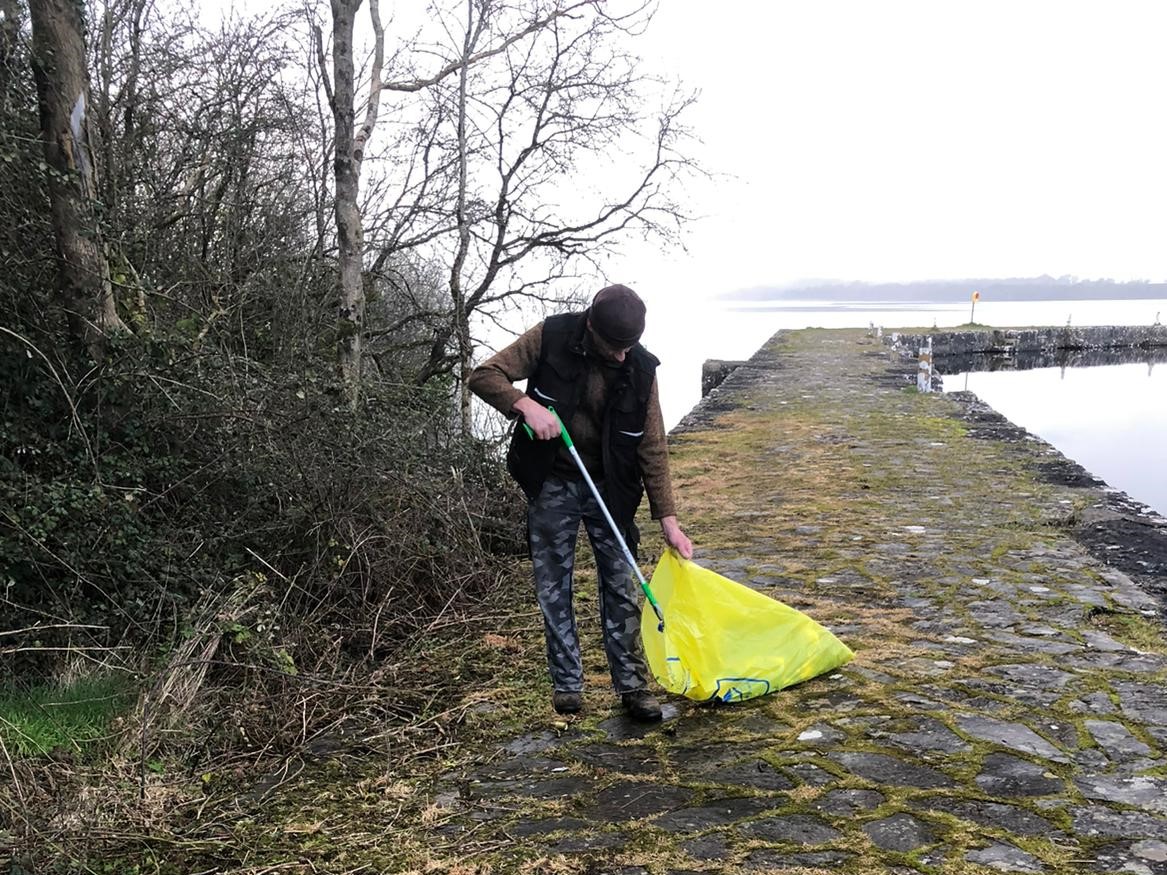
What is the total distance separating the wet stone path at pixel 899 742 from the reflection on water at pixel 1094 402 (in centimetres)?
1265

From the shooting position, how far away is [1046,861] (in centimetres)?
268

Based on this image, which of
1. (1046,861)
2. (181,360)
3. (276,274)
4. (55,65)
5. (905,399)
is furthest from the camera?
(905,399)

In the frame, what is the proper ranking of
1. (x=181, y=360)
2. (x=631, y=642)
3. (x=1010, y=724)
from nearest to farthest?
(x=1010, y=724) → (x=631, y=642) → (x=181, y=360)

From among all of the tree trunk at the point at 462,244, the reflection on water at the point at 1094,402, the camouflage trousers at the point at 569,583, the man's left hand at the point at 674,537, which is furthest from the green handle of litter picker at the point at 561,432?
the reflection on water at the point at 1094,402

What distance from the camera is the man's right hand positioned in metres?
3.56

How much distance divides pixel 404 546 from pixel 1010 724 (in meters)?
3.69

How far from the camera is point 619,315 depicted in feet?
11.6

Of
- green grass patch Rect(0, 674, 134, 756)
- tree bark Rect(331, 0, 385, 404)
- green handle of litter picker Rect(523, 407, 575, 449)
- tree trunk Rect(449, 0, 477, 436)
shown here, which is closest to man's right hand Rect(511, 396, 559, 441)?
green handle of litter picker Rect(523, 407, 575, 449)

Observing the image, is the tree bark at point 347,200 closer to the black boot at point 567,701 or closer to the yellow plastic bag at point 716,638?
the black boot at point 567,701

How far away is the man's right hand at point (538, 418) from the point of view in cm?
356

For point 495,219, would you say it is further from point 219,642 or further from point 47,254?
point 219,642

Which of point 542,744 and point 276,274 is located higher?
point 276,274

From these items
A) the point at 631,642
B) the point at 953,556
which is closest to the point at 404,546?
the point at 631,642

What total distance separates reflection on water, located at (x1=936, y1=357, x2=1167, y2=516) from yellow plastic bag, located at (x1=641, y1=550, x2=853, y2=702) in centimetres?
1489
